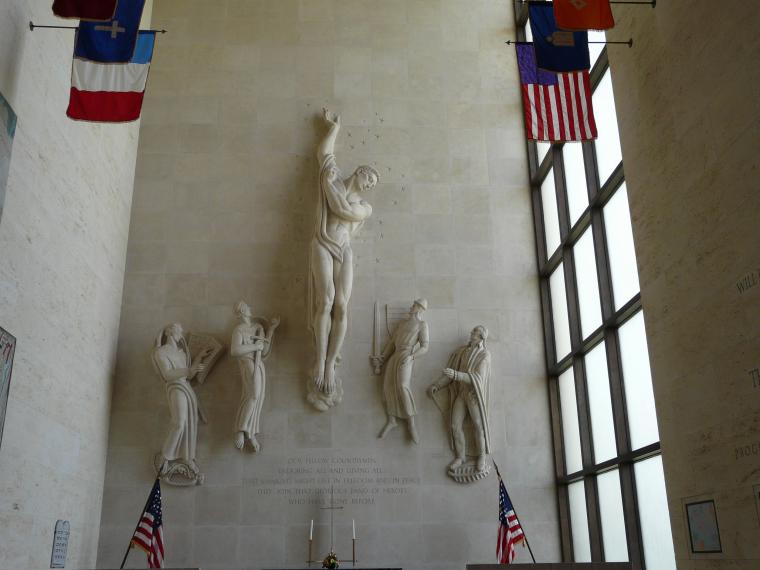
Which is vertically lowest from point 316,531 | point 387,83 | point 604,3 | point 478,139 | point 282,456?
point 316,531

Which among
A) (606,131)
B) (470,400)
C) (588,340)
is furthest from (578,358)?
(606,131)

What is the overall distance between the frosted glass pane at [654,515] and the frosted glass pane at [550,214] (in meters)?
4.47

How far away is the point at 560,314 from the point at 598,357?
1.75m

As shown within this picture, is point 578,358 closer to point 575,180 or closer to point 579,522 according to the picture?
point 579,522

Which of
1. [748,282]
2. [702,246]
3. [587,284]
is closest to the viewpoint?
[748,282]

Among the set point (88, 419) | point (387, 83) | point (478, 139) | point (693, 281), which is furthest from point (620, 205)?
point (88, 419)

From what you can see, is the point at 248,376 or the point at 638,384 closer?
the point at 638,384

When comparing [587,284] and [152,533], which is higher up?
[587,284]

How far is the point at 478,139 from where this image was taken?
13.8 meters

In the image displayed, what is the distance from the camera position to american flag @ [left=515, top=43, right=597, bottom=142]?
9.37 meters

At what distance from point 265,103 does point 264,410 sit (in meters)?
5.39

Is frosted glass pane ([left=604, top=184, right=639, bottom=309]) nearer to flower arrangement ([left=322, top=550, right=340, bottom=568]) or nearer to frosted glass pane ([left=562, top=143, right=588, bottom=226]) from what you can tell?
frosted glass pane ([left=562, top=143, right=588, bottom=226])

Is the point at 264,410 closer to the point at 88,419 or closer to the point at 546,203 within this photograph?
the point at 88,419

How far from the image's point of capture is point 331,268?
12.1m
